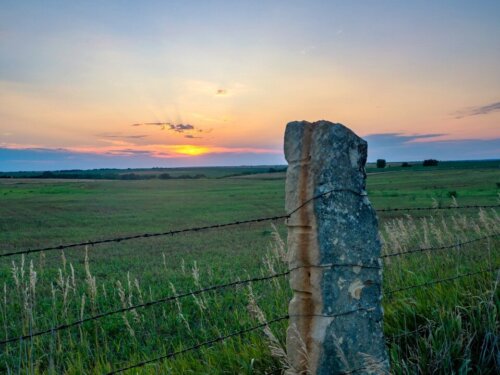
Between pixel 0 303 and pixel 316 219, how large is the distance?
767cm

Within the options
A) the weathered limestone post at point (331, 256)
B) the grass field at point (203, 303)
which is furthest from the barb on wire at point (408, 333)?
the weathered limestone post at point (331, 256)

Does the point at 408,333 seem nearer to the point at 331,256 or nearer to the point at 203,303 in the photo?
the point at 331,256

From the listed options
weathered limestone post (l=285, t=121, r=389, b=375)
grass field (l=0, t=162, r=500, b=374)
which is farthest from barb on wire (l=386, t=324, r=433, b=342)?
weathered limestone post (l=285, t=121, r=389, b=375)

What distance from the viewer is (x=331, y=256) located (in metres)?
2.74

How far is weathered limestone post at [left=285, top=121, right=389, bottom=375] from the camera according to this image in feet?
8.95

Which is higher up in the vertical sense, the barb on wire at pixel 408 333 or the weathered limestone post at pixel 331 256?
the weathered limestone post at pixel 331 256

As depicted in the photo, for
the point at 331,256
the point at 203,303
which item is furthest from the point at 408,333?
the point at 203,303

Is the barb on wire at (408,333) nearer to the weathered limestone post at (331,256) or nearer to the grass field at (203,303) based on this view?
the grass field at (203,303)

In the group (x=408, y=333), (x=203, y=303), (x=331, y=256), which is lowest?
(x=203, y=303)

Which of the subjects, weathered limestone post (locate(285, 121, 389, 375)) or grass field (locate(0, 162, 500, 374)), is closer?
weathered limestone post (locate(285, 121, 389, 375))

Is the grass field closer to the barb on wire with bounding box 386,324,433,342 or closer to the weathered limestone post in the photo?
the barb on wire with bounding box 386,324,433,342

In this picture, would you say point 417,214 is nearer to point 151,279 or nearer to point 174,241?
point 174,241

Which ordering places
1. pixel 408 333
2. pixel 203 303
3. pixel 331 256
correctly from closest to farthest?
1. pixel 331 256
2. pixel 408 333
3. pixel 203 303

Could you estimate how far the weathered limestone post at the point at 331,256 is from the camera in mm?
2727
